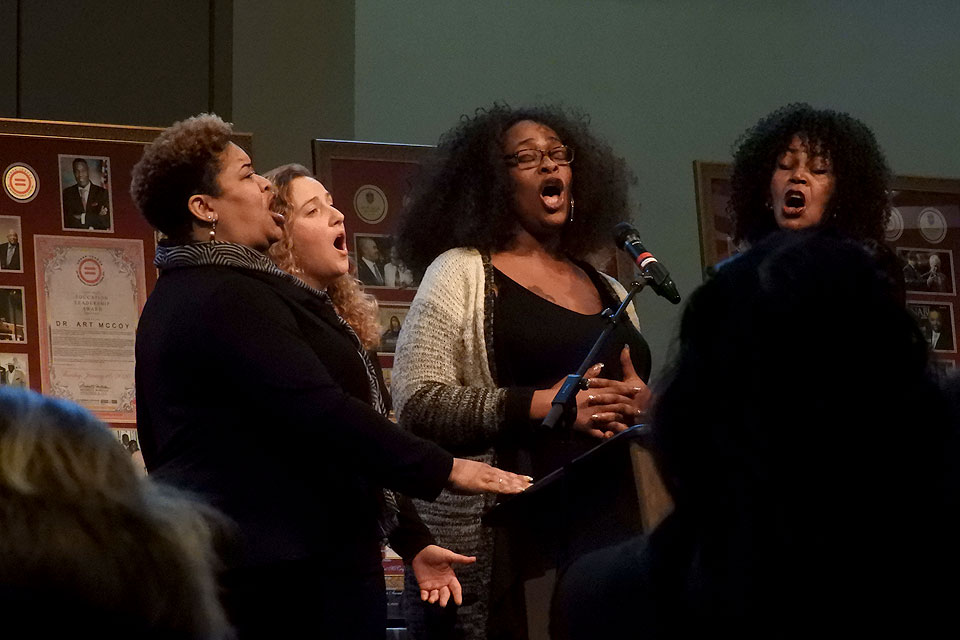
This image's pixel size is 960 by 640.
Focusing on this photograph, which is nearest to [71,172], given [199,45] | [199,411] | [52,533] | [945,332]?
[199,45]

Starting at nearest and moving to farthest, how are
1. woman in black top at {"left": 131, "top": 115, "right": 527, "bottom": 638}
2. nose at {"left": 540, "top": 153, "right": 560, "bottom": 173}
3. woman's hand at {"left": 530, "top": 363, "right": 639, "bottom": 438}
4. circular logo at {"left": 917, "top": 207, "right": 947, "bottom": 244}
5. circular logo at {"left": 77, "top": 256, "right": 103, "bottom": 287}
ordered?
woman in black top at {"left": 131, "top": 115, "right": 527, "bottom": 638}
woman's hand at {"left": 530, "top": 363, "right": 639, "bottom": 438}
nose at {"left": 540, "top": 153, "right": 560, "bottom": 173}
circular logo at {"left": 77, "top": 256, "right": 103, "bottom": 287}
circular logo at {"left": 917, "top": 207, "right": 947, "bottom": 244}

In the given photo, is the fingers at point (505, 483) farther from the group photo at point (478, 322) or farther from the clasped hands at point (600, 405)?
the clasped hands at point (600, 405)

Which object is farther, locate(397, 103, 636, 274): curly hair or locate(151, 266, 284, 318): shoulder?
locate(397, 103, 636, 274): curly hair

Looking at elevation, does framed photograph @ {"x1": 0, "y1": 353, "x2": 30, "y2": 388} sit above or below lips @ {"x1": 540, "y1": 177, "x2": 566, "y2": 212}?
below

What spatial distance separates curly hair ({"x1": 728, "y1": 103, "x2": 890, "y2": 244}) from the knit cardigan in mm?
740

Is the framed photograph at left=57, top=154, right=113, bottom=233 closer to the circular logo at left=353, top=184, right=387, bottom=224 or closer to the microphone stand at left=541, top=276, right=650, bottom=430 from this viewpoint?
the circular logo at left=353, top=184, right=387, bottom=224

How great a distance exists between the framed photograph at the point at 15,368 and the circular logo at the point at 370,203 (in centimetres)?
115

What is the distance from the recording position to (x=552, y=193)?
316 cm

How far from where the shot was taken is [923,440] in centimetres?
100

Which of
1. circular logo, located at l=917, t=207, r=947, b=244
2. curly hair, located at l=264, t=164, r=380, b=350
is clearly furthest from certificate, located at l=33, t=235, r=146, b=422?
circular logo, located at l=917, t=207, r=947, b=244

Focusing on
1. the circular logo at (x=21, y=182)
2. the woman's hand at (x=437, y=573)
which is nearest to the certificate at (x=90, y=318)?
the circular logo at (x=21, y=182)

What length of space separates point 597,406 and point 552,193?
0.71m

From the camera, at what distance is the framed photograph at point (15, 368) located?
398cm

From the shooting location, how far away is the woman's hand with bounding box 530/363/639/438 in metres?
2.63
